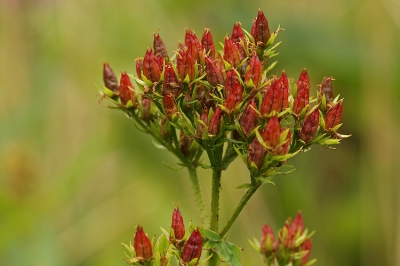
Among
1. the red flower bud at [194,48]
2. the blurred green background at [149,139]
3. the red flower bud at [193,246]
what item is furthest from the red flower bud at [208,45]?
the blurred green background at [149,139]

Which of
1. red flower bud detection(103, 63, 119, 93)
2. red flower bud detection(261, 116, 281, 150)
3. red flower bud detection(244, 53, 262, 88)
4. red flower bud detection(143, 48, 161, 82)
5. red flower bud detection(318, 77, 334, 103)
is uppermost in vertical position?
red flower bud detection(103, 63, 119, 93)

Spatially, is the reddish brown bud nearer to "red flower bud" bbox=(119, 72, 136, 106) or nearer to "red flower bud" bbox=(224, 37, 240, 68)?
"red flower bud" bbox=(224, 37, 240, 68)

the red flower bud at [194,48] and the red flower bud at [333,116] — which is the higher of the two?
the red flower bud at [194,48]

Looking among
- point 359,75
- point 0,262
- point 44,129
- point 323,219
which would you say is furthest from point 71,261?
point 359,75

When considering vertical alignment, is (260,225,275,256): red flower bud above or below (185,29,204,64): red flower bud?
below

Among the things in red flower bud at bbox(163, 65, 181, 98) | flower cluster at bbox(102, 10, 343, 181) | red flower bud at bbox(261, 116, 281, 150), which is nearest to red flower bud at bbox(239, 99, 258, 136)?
flower cluster at bbox(102, 10, 343, 181)

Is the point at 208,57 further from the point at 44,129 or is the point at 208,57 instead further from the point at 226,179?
the point at 44,129

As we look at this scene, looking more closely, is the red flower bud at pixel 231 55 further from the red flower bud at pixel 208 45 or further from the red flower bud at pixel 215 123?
the red flower bud at pixel 215 123
